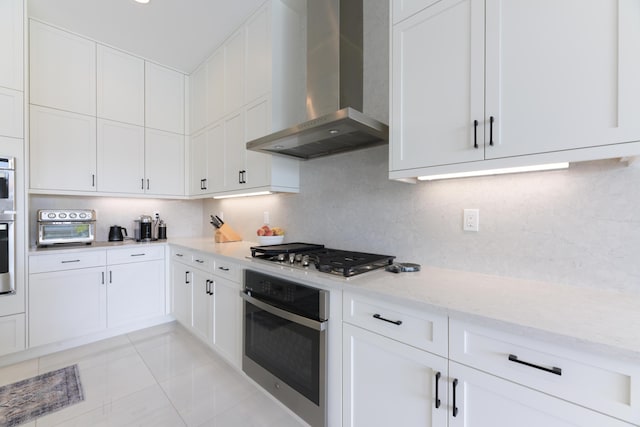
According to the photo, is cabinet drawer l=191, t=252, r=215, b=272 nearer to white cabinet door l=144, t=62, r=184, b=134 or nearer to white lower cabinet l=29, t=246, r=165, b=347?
white lower cabinet l=29, t=246, r=165, b=347

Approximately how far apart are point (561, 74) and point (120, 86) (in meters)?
3.69

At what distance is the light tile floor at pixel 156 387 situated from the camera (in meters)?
1.67

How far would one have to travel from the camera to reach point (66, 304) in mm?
2486

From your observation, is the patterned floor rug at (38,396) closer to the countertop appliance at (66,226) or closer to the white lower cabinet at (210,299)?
the white lower cabinet at (210,299)

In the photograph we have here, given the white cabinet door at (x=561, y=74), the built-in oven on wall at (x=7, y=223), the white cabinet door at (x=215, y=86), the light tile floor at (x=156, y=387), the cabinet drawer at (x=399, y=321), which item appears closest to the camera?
the white cabinet door at (x=561, y=74)

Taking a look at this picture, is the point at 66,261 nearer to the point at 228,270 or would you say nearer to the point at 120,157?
the point at 120,157

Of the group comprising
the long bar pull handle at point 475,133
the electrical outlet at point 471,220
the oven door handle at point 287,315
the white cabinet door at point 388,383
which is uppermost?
the long bar pull handle at point 475,133

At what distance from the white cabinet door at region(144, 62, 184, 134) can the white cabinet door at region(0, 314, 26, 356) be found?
7.03ft

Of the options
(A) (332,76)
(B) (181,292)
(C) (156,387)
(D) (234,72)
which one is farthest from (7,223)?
(A) (332,76)

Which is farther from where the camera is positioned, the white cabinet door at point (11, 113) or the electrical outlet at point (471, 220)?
the white cabinet door at point (11, 113)

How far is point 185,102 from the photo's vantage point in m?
3.41

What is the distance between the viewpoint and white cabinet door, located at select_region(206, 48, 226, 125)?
280 cm

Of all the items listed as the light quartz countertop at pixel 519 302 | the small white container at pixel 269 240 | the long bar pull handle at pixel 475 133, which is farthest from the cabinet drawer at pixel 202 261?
the long bar pull handle at pixel 475 133

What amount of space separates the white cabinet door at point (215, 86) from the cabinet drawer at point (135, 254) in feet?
4.96
